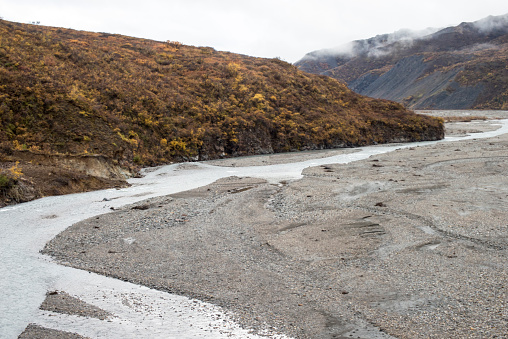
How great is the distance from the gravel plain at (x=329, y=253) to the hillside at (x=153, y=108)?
9.15m

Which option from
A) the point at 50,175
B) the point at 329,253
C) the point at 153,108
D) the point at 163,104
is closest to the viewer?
the point at 329,253

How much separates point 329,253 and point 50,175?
648 inches

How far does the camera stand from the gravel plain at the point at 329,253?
7500 mm

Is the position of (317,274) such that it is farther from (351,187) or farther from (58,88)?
(58,88)

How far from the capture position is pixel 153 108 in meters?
35.2

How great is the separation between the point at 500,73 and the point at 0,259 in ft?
499

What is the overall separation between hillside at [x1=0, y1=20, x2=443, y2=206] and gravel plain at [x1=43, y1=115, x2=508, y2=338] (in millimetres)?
9155

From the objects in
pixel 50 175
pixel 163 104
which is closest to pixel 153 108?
pixel 163 104

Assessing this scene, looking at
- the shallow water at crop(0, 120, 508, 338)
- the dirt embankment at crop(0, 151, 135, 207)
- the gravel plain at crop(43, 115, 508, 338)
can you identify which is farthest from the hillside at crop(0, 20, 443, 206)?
the gravel plain at crop(43, 115, 508, 338)

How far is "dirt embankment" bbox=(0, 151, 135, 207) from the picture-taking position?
17.9 m

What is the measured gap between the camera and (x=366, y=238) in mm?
11711

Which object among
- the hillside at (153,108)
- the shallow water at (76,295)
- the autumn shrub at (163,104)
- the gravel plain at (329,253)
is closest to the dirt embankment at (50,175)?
the hillside at (153,108)

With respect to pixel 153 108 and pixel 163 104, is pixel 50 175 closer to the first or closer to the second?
pixel 153 108

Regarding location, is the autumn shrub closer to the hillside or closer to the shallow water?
the hillside
